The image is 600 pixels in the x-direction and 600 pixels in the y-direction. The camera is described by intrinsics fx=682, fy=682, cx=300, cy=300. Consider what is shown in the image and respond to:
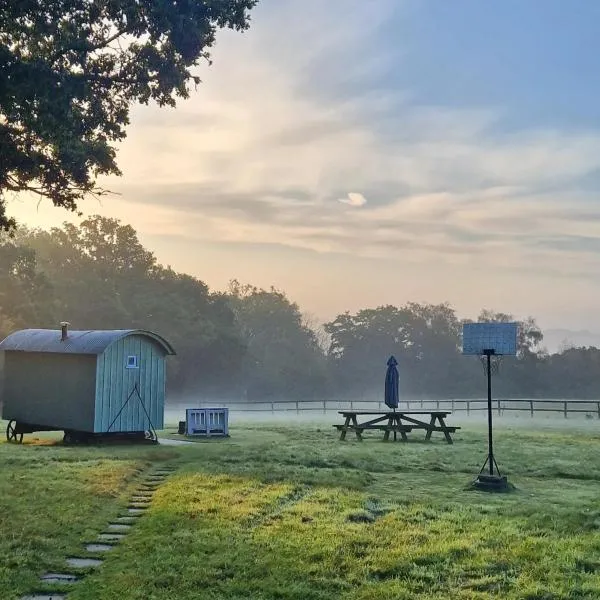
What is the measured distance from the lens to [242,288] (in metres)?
84.8

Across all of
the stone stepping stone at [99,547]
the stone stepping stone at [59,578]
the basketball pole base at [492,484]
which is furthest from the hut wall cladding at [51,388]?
the stone stepping stone at [59,578]

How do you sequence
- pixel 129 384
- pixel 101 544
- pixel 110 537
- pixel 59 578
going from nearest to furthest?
pixel 59 578 < pixel 101 544 < pixel 110 537 < pixel 129 384

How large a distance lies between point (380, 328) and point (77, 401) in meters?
58.2

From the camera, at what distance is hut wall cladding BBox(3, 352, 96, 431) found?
19.6 m

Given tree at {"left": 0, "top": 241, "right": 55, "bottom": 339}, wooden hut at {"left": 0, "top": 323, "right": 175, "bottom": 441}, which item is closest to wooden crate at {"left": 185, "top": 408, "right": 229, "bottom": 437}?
wooden hut at {"left": 0, "top": 323, "right": 175, "bottom": 441}

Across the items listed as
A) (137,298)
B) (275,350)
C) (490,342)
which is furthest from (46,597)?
(275,350)

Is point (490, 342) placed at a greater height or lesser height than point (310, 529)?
greater

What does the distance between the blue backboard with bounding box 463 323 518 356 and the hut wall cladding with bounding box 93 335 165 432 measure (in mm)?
11208

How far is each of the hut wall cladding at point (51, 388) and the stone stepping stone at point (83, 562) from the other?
12431 mm

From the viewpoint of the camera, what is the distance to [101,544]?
789cm

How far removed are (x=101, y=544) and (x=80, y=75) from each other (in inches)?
442

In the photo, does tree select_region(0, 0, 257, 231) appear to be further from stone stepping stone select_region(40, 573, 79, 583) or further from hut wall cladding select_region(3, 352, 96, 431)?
stone stepping stone select_region(40, 573, 79, 583)

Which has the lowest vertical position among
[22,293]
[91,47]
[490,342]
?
[490,342]

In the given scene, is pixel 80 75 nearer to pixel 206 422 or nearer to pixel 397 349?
pixel 206 422
